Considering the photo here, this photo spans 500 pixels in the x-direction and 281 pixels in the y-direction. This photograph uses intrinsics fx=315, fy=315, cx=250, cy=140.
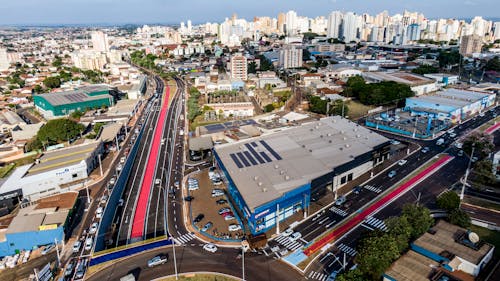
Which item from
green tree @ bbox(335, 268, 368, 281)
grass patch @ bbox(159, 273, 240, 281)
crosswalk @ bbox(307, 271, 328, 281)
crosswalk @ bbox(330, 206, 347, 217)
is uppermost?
green tree @ bbox(335, 268, 368, 281)

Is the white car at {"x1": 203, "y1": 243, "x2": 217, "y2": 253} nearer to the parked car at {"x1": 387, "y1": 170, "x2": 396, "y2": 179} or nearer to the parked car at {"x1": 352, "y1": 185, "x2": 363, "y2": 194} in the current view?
the parked car at {"x1": 352, "y1": 185, "x2": 363, "y2": 194}

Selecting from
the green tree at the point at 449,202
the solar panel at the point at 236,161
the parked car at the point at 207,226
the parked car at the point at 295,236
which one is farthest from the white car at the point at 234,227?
the green tree at the point at 449,202

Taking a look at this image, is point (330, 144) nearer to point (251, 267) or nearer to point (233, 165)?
point (233, 165)

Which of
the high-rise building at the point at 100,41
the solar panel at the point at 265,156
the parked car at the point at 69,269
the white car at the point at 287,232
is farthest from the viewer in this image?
the high-rise building at the point at 100,41

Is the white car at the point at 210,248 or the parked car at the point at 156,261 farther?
the white car at the point at 210,248

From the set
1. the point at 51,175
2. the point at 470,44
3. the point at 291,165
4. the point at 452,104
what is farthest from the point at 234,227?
the point at 470,44

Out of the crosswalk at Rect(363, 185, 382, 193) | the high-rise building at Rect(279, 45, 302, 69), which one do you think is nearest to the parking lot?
the crosswalk at Rect(363, 185, 382, 193)

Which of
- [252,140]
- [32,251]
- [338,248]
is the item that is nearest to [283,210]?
[338,248]

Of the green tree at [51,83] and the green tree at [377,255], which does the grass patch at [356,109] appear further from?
the green tree at [51,83]
